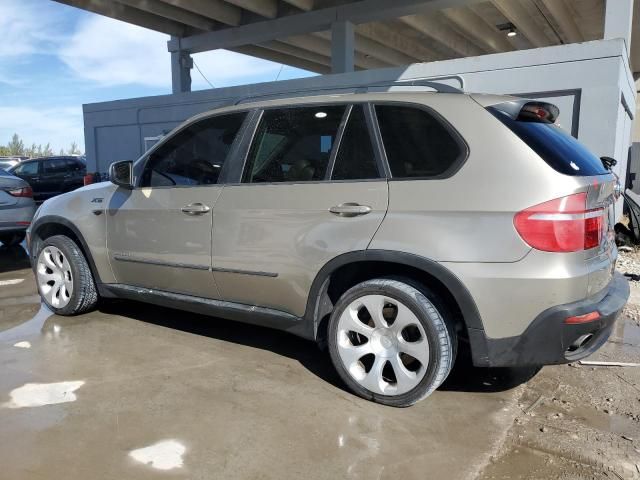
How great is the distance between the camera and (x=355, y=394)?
321 cm

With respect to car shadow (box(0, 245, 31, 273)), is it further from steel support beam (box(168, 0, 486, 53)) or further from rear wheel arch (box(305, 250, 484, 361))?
steel support beam (box(168, 0, 486, 53))

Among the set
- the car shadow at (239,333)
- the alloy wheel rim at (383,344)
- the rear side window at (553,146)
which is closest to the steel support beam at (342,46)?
the car shadow at (239,333)

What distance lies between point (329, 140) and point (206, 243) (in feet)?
3.65

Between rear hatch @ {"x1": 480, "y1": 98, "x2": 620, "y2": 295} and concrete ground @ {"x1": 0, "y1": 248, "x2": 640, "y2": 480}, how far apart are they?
2.69 feet

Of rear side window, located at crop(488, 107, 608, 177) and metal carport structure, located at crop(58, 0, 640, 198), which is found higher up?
metal carport structure, located at crop(58, 0, 640, 198)

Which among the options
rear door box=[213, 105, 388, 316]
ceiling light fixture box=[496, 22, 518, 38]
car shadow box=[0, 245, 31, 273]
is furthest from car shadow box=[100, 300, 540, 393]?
ceiling light fixture box=[496, 22, 518, 38]

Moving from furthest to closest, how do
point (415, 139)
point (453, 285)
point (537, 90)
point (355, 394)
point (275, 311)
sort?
point (537, 90) → point (275, 311) → point (355, 394) → point (415, 139) → point (453, 285)

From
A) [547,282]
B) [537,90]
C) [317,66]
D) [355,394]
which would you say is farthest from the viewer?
[317,66]

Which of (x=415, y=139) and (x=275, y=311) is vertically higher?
(x=415, y=139)

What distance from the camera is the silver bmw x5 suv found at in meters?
2.63

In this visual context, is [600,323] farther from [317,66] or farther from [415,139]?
[317,66]

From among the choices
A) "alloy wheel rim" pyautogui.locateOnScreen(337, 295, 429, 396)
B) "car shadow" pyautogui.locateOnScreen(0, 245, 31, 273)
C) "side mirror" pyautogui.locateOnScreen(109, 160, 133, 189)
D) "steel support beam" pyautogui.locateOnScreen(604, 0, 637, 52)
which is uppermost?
"steel support beam" pyautogui.locateOnScreen(604, 0, 637, 52)

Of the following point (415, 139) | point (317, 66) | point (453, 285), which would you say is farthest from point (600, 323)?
point (317, 66)

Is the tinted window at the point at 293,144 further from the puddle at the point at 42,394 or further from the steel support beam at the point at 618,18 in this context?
the steel support beam at the point at 618,18
